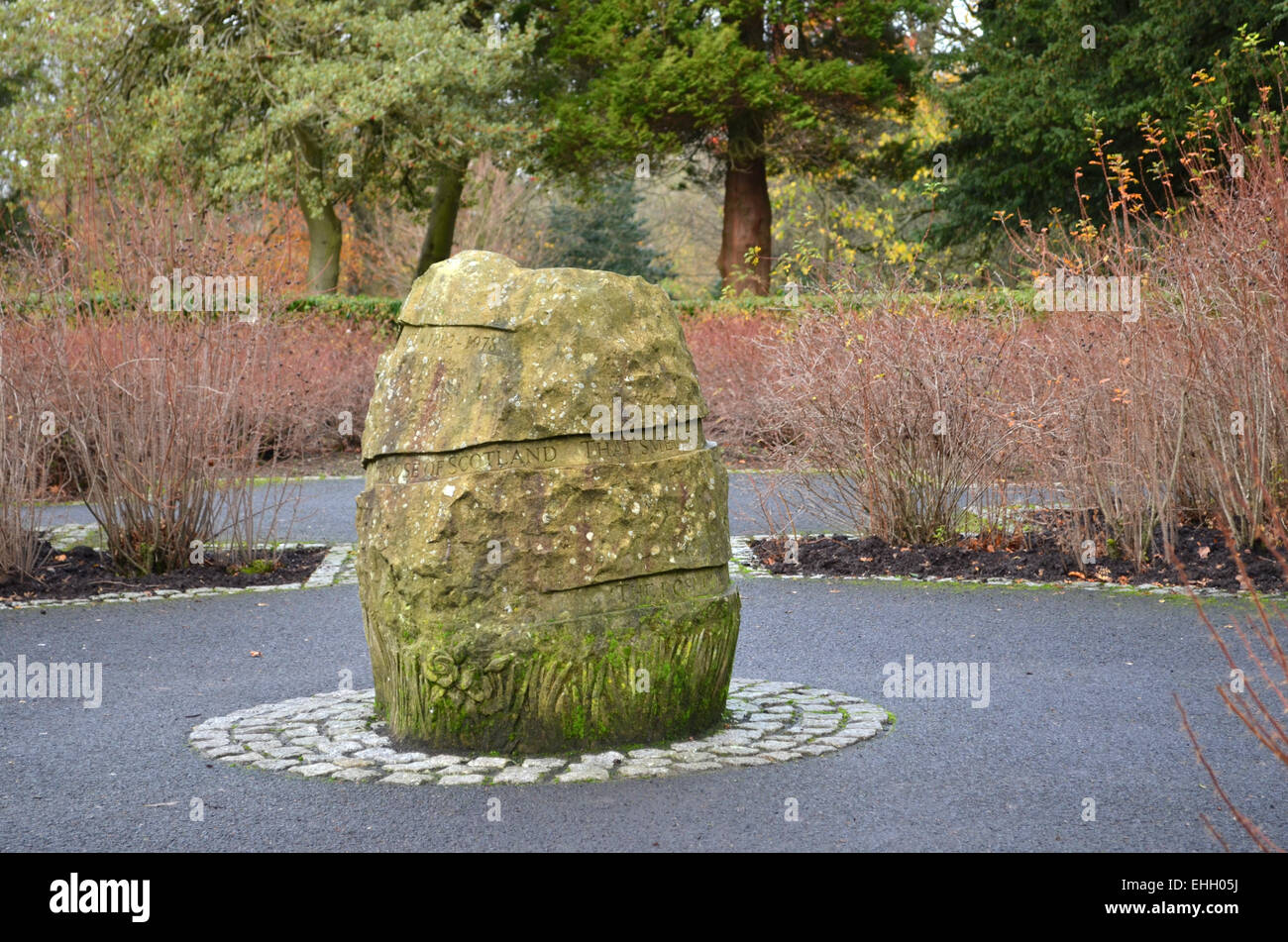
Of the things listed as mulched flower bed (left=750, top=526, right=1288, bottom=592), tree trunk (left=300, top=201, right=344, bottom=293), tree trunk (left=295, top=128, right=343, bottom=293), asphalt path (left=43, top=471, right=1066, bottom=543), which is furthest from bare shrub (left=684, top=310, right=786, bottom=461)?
tree trunk (left=300, top=201, right=344, bottom=293)

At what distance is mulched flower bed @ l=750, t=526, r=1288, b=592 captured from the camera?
8.42 metres

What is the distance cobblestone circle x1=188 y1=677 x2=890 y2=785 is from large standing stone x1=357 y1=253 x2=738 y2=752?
0.14 m

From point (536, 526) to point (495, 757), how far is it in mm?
908

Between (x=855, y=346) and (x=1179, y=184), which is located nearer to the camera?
(x=855, y=346)

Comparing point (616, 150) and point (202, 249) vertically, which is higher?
point (616, 150)

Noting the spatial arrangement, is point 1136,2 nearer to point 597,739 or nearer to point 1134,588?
point 1134,588

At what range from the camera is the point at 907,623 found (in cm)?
757

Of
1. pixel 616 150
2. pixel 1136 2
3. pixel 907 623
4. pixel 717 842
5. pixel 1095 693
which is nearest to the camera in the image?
pixel 717 842

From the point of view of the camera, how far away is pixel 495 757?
493cm

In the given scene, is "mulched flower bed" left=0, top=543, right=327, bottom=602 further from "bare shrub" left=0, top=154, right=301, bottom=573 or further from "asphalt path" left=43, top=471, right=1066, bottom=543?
"asphalt path" left=43, top=471, right=1066, bottom=543

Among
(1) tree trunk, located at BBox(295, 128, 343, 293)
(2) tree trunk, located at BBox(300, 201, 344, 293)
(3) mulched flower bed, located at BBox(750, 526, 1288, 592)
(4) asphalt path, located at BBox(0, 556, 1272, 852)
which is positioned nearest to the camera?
(4) asphalt path, located at BBox(0, 556, 1272, 852)

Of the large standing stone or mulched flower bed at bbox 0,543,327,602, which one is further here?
mulched flower bed at bbox 0,543,327,602

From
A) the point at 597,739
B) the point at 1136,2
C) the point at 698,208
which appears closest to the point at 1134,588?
the point at 597,739

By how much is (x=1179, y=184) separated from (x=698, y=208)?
2095cm
